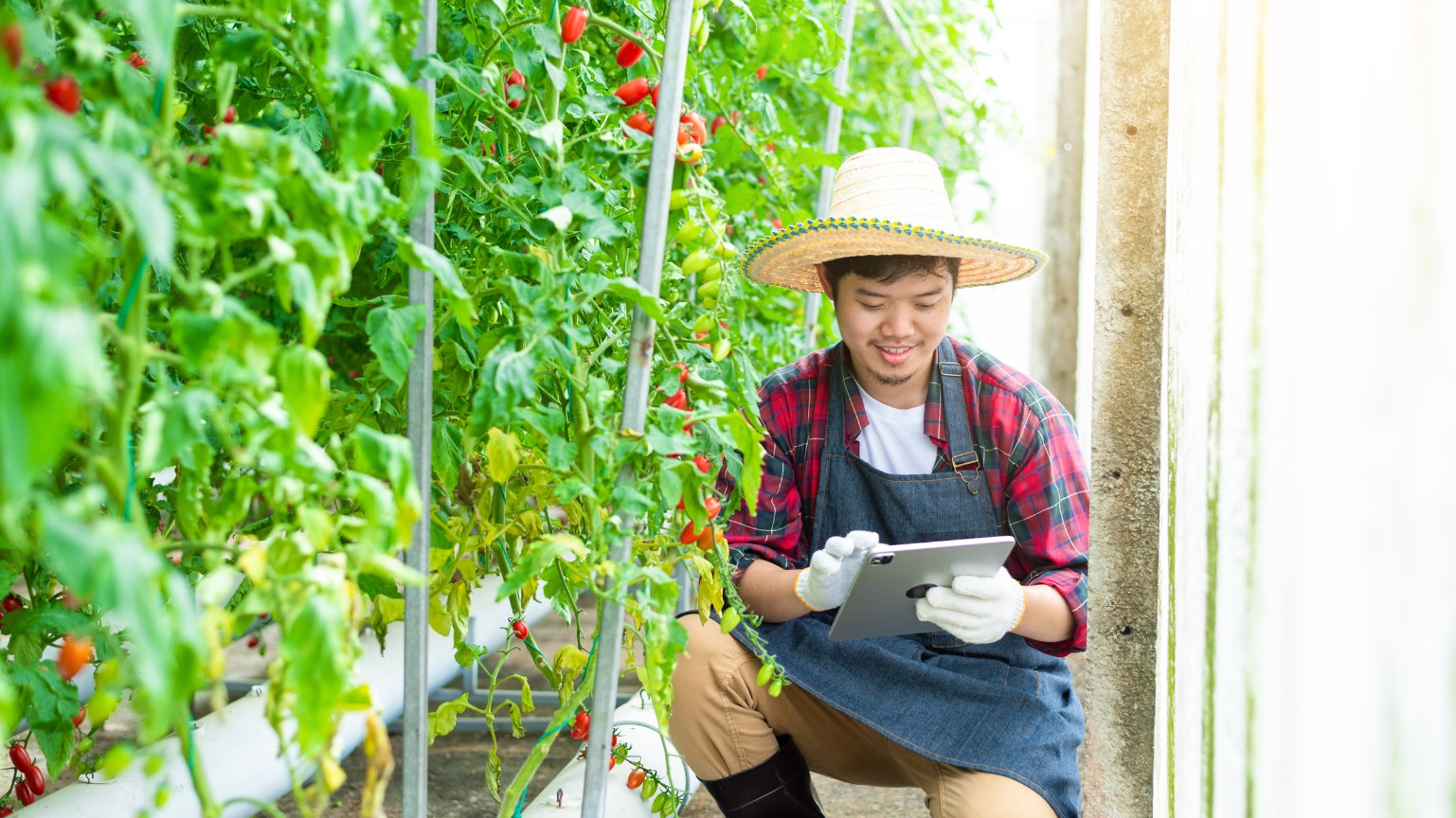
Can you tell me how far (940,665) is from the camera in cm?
166

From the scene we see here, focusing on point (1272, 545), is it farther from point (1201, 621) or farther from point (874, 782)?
point (874, 782)

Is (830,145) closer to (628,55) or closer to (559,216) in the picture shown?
(628,55)

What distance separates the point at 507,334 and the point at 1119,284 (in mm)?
835

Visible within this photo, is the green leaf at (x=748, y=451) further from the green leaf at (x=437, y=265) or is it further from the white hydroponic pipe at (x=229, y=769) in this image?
the white hydroponic pipe at (x=229, y=769)

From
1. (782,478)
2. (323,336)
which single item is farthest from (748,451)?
(323,336)

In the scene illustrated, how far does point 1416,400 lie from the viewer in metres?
0.72

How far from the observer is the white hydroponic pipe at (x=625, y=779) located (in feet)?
5.25

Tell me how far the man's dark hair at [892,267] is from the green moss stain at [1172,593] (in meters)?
0.56

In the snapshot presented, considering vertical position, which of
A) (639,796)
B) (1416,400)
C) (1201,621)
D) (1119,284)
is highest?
(1119,284)

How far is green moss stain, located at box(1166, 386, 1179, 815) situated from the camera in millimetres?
1119

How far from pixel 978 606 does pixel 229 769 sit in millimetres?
1035

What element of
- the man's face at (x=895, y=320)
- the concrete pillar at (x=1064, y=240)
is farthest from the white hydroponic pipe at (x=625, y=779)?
the concrete pillar at (x=1064, y=240)

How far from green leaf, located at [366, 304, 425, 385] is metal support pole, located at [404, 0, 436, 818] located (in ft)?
0.19

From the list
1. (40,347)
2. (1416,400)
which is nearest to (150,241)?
(40,347)
